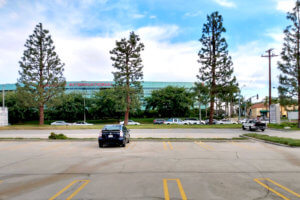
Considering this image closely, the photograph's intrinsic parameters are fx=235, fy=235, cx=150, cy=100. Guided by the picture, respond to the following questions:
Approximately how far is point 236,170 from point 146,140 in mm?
10681

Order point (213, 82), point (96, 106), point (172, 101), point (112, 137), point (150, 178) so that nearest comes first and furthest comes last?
point (150, 178) < point (112, 137) < point (213, 82) < point (96, 106) < point (172, 101)

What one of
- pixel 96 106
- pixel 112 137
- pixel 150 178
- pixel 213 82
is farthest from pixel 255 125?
pixel 96 106

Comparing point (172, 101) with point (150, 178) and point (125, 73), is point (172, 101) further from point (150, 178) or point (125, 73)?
point (150, 178)

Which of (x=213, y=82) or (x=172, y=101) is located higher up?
(x=213, y=82)

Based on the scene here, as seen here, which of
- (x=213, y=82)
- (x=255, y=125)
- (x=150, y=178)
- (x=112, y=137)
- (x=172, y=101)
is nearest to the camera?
(x=150, y=178)

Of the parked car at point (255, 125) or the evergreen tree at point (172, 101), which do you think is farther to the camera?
the evergreen tree at point (172, 101)

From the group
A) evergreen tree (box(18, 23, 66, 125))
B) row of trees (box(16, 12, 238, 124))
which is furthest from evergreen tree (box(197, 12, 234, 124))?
evergreen tree (box(18, 23, 66, 125))

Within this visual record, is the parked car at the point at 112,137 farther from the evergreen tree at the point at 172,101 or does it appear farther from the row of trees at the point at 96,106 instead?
the evergreen tree at the point at 172,101

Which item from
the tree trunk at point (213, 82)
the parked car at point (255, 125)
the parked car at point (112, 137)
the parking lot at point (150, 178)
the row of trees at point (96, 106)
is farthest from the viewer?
the row of trees at point (96, 106)

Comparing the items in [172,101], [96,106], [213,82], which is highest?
[213,82]

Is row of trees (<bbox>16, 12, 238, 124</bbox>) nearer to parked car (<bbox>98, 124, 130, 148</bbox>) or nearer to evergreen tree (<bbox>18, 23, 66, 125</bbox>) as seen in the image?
evergreen tree (<bbox>18, 23, 66, 125</bbox>)

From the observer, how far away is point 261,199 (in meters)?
5.27

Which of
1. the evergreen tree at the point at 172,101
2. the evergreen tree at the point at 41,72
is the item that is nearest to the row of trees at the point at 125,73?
the evergreen tree at the point at 41,72

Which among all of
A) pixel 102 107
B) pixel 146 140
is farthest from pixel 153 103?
pixel 146 140
